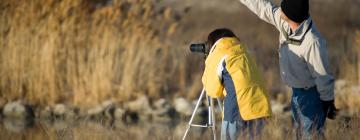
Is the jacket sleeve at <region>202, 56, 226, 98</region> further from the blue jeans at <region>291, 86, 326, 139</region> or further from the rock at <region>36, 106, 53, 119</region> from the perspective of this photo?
the rock at <region>36, 106, 53, 119</region>

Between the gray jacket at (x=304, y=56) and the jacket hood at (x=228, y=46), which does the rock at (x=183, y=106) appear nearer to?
the gray jacket at (x=304, y=56)

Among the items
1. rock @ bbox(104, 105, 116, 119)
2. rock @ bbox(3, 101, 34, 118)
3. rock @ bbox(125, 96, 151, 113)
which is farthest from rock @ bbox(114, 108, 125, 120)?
rock @ bbox(3, 101, 34, 118)

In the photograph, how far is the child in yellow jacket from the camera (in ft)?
20.9

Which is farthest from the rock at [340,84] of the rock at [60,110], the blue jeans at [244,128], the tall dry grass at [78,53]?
the blue jeans at [244,128]

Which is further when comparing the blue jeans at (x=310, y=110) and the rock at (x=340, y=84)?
the rock at (x=340, y=84)

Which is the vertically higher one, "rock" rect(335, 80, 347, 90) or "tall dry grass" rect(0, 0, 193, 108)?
"tall dry grass" rect(0, 0, 193, 108)

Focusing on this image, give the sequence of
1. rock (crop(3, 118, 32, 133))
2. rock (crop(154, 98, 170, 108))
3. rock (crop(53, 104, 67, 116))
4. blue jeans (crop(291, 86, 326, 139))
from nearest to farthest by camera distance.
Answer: blue jeans (crop(291, 86, 326, 139)) < rock (crop(3, 118, 32, 133)) < rock (crop(53, 104, 67, 116)) < rock (crop(154, 98, 170, 108))

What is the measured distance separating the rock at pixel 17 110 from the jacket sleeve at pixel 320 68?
18.2ft

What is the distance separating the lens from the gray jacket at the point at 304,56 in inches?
256

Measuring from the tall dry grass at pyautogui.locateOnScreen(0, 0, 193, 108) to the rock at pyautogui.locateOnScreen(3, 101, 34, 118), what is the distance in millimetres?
140

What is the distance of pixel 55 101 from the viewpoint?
11.6 m

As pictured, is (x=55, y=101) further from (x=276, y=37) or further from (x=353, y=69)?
(x=276, y=37)

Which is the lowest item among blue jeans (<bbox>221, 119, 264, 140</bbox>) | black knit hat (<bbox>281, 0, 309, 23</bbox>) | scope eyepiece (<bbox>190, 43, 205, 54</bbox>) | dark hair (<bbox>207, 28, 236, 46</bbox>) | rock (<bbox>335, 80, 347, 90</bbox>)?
rock (<bbox>335, 80, 347, 90</bbox>)

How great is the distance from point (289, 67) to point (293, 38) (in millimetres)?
204
